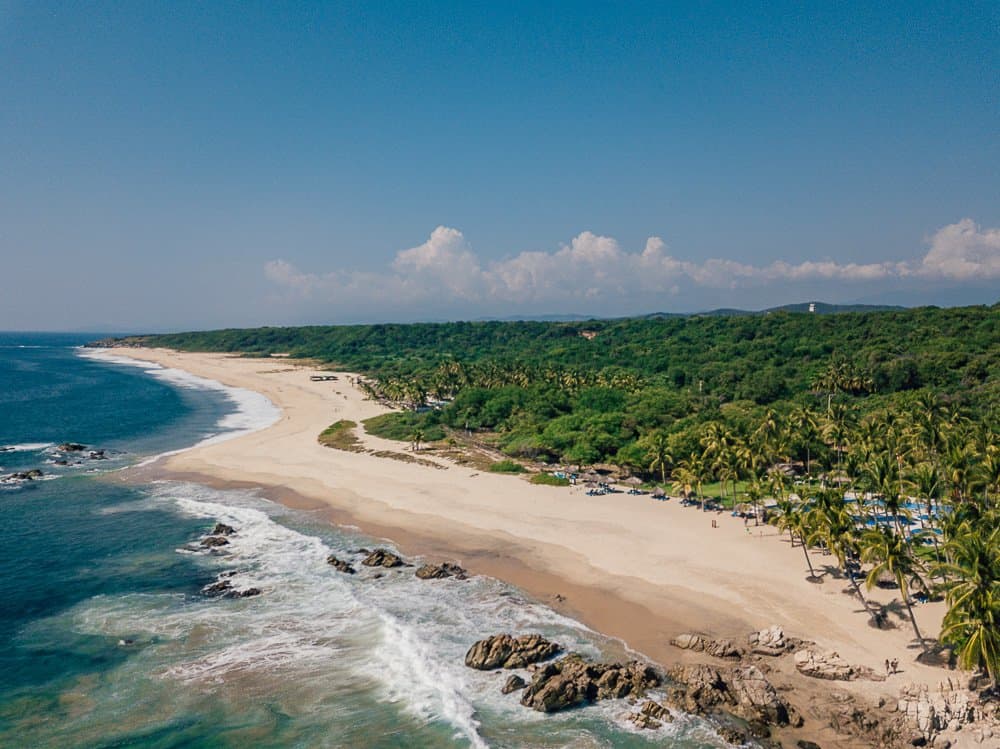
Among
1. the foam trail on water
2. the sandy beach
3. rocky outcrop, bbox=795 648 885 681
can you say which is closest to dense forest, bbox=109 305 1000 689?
the sandy beach

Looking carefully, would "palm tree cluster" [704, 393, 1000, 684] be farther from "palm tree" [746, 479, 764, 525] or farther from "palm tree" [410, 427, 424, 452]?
"palm tree" [410, 427, 424, 452]

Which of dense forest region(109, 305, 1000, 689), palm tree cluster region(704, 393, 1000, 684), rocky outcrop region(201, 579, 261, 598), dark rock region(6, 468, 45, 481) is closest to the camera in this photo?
palm tree cluster region(704, 393, 1000, 684)

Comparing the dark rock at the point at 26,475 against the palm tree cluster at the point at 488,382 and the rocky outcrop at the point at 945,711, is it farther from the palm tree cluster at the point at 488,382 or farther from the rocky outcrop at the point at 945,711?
the rocky outcrop at the point at 945,711

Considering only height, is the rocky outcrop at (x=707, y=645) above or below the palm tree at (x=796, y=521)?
below

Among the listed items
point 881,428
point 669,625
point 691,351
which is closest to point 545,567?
point 669,625


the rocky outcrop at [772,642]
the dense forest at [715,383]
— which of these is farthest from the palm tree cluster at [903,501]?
the dense forest at [715,383]

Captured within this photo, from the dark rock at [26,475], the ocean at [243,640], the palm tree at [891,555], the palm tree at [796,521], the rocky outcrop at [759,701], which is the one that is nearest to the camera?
the rocky outcrop at [759,701]

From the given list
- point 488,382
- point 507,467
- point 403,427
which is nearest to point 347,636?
point 507,467
